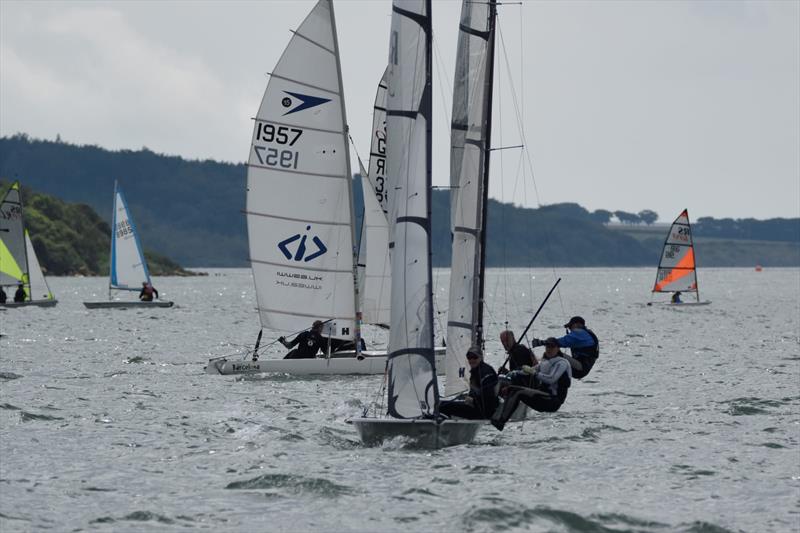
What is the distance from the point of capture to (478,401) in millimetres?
19359

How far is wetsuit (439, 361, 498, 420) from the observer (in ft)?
63.2

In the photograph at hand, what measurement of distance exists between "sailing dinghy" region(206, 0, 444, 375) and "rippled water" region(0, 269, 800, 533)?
149 centimetres

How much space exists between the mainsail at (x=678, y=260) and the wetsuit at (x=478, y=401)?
57031 millimetres

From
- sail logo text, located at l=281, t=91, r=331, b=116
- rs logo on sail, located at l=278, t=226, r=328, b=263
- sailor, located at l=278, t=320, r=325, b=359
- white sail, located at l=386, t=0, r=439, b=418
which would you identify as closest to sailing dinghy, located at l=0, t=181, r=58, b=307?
sailor, located at l=278, t=320, r=325, b=359

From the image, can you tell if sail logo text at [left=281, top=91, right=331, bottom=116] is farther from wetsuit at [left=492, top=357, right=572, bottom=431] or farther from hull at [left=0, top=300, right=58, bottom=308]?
hull at [left=0, top=300, right=58, bottom=308]

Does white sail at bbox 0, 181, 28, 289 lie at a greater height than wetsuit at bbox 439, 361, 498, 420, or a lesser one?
greater

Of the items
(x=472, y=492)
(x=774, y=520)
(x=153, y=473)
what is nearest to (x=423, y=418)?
(x=472, y=492)

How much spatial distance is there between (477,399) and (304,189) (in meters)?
10.8

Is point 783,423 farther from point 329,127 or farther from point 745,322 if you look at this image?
point 745,322

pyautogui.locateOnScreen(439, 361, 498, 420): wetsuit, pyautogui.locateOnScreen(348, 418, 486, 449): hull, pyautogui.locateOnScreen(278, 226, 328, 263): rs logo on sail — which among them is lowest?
pyautogui.locateOnScreen(348, 418, 486, 449): hull

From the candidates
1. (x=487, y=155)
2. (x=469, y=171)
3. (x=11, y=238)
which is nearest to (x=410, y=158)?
(x=469, y=171)

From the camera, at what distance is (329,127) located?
28.9 metres

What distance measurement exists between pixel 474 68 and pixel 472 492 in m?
9.44

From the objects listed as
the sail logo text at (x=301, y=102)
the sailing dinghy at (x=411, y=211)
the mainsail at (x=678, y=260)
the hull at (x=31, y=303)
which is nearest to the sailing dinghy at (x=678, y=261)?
the mainsail at (x=678, y=260)
